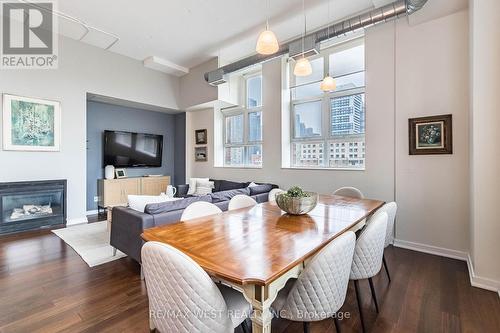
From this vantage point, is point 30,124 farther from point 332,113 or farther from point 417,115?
point 417,115

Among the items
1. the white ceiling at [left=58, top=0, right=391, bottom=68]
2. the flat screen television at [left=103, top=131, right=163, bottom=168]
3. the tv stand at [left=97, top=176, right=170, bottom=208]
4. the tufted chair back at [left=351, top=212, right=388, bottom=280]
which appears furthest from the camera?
the flat screen television at [left=103, top=131, right=163, bottom=168]

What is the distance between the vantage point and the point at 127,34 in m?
4.26

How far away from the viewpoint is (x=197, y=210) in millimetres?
2104

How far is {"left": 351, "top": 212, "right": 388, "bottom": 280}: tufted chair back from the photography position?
1.60 m

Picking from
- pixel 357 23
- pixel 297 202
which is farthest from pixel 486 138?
pixel 357 23

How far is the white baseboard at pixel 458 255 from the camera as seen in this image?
2184 millimetres

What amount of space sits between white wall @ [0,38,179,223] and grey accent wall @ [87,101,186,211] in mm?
821

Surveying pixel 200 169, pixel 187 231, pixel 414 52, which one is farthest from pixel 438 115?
pixel 200 169

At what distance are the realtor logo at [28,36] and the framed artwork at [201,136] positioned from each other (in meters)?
3.15

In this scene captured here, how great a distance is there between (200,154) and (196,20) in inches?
129

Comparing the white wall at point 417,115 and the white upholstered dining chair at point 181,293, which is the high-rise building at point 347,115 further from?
the white upholstered dining chair at point 181,293

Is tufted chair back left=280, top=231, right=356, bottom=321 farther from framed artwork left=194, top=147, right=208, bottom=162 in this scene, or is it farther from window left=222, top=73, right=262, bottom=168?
framed artwork left=194, top=147, right=208, bottom=162

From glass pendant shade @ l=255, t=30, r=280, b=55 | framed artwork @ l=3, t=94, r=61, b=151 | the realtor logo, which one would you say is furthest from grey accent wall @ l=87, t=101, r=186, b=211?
glass pendant shade @ l=255, t=30, r=280, b=55

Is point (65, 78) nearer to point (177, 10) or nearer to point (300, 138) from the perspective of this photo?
point (177, 10)
